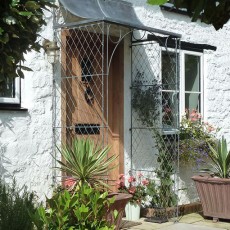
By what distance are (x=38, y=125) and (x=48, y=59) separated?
2.78ft

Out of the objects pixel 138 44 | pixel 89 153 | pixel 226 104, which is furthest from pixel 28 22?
pixel 226 104

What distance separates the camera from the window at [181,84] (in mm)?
9227

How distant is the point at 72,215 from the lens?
5184 millimetres

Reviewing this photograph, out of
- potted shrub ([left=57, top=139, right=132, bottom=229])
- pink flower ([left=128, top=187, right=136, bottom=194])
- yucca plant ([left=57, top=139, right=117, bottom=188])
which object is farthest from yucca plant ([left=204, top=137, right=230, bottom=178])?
yucca plant ([left=57, top=139, right=117, bottom=188])

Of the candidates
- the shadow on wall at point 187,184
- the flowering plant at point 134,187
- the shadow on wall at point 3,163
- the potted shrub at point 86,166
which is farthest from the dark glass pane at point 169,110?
the shadow on wall at point 3,163

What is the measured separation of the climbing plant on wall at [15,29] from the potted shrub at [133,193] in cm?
460

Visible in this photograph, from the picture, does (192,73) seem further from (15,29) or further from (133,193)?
(15,29)

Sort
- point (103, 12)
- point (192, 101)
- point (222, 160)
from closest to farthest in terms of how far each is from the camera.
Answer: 1. point (103, 12)
2. point (222, 160)
3. point (192, 101)

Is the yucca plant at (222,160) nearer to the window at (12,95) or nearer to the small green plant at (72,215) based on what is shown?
the window at (12,95)

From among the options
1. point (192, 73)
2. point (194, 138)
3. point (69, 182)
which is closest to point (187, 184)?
point (194, 138)

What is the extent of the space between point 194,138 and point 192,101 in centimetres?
85

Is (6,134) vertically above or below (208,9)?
below

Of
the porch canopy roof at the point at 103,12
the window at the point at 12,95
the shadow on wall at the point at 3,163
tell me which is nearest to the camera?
the shadow on wall at the point at 3,163

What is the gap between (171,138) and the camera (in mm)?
9195
